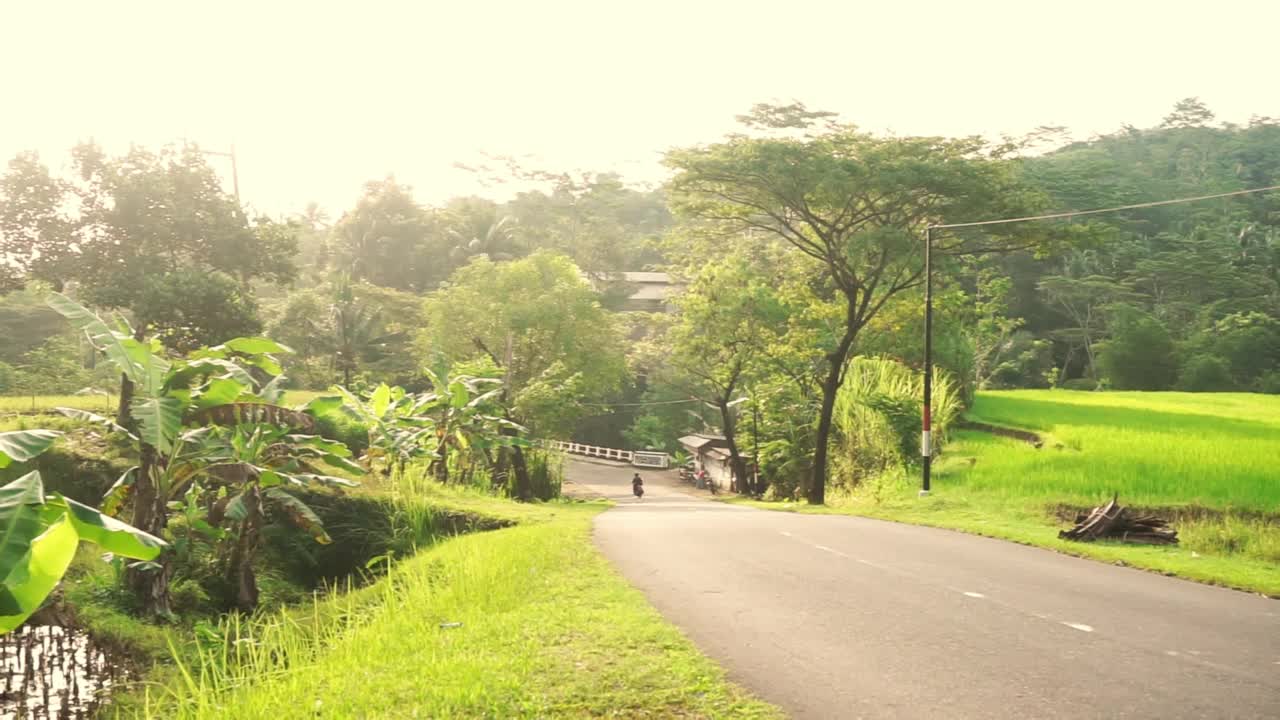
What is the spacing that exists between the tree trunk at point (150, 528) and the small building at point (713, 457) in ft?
130

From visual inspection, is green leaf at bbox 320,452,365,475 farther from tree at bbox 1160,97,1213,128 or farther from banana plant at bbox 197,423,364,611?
tree at bbox 1160,97,1213,128

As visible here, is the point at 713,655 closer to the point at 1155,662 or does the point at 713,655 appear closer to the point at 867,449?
the point at 1155,662

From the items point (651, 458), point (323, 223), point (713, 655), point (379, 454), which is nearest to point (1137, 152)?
point (651, 458)

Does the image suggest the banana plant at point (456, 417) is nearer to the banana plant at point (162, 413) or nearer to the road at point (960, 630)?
the banana plant at point (162, 413)

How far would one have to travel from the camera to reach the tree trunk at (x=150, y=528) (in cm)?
1018

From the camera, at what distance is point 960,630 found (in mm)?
7496

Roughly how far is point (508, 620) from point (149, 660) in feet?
13.6

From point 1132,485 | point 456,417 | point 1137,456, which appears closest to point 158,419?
point 456,417

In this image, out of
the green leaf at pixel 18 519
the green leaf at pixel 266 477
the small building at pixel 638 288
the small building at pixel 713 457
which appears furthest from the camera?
the small building at pixel 638 288

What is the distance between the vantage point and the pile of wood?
1346 centimetres

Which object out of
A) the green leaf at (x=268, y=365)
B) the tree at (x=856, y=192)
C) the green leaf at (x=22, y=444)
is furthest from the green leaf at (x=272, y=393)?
the tree at (x=856, y=192)

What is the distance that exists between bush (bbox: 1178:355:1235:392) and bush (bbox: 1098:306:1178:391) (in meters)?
2.07

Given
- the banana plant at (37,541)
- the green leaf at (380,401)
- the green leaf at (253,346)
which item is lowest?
the banana plant at (37,541)

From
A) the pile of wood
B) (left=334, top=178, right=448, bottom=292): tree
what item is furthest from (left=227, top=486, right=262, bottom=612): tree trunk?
(left=334, top=178, right=448, bottom=292): tree
